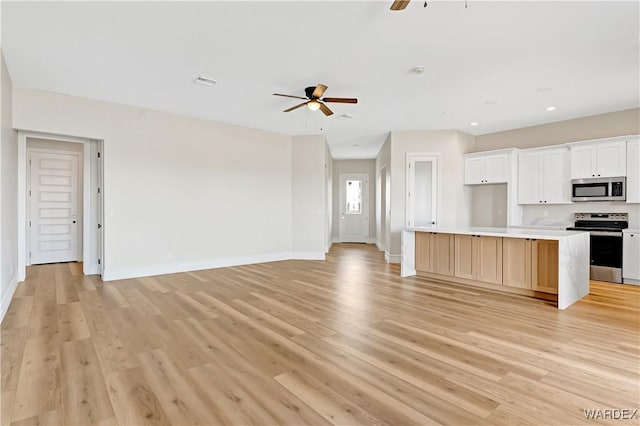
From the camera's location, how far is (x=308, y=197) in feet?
25.5

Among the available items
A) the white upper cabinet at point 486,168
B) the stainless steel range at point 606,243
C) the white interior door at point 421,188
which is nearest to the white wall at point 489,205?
the white upper cabinet at point 486,168

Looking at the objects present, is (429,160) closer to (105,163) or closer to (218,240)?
(218,240)

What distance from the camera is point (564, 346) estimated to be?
2.88 m

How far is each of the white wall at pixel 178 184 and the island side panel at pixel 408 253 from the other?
2.99 meters

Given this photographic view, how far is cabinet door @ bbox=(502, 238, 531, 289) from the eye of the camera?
14.6 feet

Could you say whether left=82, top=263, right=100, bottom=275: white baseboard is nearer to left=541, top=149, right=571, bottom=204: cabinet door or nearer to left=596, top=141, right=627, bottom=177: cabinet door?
left=541, top=149, right=571, bottom=204: cabinet door

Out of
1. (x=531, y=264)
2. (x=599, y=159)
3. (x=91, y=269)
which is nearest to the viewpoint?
(x=531, y=264)

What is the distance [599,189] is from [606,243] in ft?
3.16

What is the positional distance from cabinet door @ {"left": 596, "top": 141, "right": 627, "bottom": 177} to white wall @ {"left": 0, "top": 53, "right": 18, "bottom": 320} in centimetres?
880

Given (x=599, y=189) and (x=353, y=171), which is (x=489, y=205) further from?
(x=353, y=171)

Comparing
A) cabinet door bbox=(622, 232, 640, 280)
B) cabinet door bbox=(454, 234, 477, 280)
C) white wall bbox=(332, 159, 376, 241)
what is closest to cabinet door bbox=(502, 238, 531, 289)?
cabinet door bbox=(454, 234, 477, 280)

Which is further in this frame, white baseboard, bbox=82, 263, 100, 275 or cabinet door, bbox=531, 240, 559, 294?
white baseboard, bbox=82, 263, 100, 275

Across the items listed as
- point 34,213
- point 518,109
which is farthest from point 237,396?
point 34,213

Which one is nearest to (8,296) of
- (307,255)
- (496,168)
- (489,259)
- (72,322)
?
(72,322)
